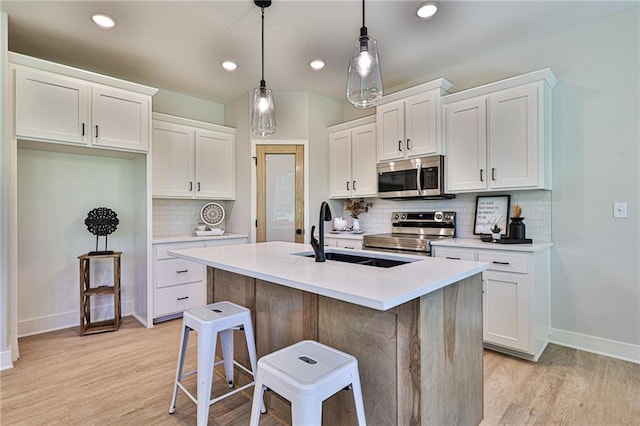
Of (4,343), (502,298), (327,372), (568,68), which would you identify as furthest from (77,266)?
(568,68)

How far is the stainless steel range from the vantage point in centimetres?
320

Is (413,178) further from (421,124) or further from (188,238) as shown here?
(188,238)

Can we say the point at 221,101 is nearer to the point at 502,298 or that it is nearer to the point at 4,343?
the point at 4,343

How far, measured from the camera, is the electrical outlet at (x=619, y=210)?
261 centimetres

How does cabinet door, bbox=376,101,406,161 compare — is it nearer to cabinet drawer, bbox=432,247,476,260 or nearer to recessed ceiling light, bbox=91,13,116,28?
cabinet drawer, bbox=432,247,476,260

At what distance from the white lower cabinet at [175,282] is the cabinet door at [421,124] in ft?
8.48

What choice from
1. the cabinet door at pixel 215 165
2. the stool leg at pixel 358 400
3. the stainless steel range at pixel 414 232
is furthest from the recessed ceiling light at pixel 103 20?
the stool leg at pixel 358 400

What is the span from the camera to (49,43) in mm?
3014

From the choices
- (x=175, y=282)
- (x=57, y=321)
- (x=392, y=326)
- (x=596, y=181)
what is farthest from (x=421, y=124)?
(x=57, y=321)

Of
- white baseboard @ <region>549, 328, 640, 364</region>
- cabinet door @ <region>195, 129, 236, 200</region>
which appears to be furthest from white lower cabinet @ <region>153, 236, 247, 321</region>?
white baseboard @ <region>549, 328, 640, 364</region>

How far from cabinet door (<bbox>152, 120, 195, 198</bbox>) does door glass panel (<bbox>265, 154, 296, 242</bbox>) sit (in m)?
0.96

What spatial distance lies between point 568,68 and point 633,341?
91.2 inches

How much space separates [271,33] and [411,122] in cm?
163

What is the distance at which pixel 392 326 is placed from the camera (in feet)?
4.56
